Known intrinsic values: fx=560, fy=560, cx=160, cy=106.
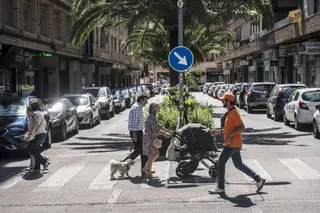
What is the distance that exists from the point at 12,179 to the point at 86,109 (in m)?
12.2

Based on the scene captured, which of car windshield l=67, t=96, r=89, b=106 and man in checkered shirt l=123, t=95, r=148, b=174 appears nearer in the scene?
man in checkered shirt l=123, t=95, r=148, b=174

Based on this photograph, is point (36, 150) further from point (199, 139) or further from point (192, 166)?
point (199, 139)

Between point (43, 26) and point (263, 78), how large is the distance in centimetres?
2815

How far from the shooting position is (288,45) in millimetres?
40094

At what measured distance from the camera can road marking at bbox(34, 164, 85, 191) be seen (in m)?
9.88

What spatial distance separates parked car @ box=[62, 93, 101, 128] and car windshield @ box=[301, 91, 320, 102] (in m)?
8.66

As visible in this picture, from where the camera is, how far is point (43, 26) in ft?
110

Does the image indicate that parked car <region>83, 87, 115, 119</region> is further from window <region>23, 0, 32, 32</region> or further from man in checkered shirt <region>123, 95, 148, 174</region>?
man in checkered shirt <region>123, 95, 148, 174</region>

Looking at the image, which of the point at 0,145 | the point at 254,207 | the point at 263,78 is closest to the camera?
the point at 254,207

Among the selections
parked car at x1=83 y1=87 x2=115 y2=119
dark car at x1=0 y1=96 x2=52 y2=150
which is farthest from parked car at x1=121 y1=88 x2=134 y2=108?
dark car at x1=0 y1=96 x2=52 y2=150

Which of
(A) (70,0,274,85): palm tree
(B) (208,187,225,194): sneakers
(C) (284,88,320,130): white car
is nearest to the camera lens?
(B) (208,187,225,194): sneakers

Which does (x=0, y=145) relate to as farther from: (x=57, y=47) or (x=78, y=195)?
(x=57, y=47)

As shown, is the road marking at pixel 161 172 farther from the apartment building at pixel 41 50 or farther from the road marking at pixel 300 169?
the apartment building at pixel 41 50

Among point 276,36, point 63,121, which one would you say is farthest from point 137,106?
point 276,36
